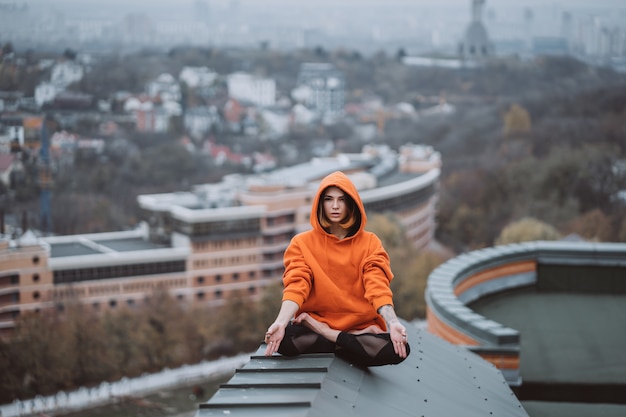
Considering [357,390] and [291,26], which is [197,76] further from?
[357,390]

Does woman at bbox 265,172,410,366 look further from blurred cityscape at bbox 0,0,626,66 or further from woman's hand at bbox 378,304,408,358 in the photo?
blurred cityscape at bbox 0,0,626,66

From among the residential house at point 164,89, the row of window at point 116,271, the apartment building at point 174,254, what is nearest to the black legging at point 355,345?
the apartment building at point 174,254

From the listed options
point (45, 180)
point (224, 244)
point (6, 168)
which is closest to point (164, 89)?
point (45, 180)

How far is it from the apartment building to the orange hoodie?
57.1 feet

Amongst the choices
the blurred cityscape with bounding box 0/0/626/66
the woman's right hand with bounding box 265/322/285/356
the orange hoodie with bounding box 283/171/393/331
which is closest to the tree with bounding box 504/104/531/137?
the blurred cityscape with bounding box 0/0/626/66

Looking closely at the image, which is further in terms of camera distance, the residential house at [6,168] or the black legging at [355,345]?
the residential house at [6,168]

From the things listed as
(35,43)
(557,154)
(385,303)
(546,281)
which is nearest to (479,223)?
(557,154)

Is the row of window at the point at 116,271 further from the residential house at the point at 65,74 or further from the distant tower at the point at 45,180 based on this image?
the residential house at the point at 65,74

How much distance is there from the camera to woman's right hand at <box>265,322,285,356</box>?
2.71m

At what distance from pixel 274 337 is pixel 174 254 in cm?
2015

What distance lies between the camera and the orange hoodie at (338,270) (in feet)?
9.50

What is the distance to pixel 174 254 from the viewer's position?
891 inches

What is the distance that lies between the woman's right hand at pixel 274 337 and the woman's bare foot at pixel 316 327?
4.2 inches

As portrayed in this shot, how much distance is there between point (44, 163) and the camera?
3003cm
